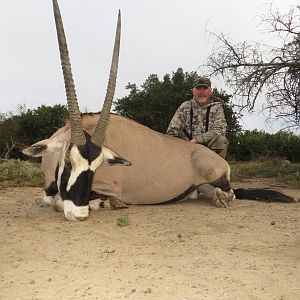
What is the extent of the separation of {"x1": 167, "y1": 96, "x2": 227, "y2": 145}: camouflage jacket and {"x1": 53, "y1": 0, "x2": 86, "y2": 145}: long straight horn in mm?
2293

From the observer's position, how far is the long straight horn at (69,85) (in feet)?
15.1

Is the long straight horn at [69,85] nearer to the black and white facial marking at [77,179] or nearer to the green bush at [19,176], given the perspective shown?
the black and white facial marking at [77,179]

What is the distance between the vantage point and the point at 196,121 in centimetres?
686

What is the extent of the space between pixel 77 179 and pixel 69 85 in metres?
0.94

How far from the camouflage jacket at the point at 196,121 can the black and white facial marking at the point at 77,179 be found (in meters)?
2.44

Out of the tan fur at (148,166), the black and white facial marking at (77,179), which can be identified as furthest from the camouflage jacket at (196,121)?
the black and white facial marking at (77,179)

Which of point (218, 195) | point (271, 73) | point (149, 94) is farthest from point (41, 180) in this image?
point (149, 94)

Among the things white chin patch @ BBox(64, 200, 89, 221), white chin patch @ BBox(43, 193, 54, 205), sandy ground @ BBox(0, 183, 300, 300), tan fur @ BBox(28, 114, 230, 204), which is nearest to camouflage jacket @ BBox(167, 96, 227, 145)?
tan fur @ BBox(28, 114, 230, 204)

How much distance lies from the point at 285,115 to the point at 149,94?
6.96 m

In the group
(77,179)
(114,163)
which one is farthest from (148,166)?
(77,179)

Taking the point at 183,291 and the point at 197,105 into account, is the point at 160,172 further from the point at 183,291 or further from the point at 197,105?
the point at 183,291

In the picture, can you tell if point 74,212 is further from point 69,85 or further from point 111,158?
point 69,85

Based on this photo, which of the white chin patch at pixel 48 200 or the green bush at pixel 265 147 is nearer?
the white chin patch at pixel 48 200

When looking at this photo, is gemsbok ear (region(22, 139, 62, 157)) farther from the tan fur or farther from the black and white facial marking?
the black and white facial marking
